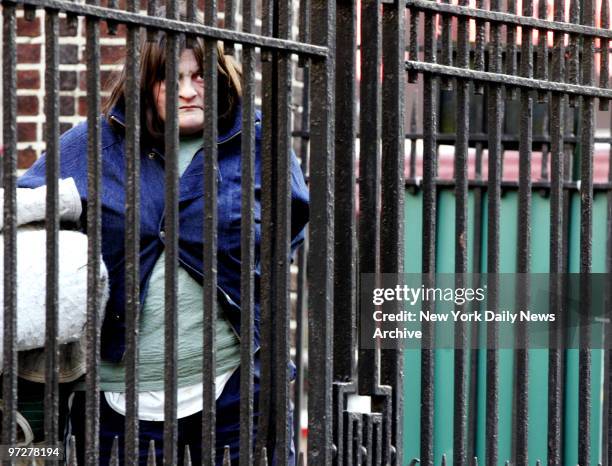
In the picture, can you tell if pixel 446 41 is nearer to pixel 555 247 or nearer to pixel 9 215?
pixel 555 247

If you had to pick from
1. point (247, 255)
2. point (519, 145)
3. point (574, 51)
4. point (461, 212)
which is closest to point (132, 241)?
point (247, 255)

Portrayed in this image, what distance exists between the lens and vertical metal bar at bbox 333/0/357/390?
2.87 m

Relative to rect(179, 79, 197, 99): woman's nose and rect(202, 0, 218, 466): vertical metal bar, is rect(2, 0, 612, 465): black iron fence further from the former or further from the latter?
rect(179, 79, 197, 99): woman's nose

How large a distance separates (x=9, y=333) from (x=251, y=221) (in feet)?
1.95

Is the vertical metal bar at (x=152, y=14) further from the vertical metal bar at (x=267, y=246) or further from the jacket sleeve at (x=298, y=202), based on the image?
the jacket sleeve at (x=298, y=202)

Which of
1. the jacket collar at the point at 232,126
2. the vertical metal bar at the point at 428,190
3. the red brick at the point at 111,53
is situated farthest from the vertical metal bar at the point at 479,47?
the red brick at the point at 111,53

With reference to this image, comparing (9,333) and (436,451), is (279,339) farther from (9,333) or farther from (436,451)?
(436,451)

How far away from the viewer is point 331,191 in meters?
2.82

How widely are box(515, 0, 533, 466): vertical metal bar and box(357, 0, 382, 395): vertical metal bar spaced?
401 millimetres

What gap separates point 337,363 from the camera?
113 inches

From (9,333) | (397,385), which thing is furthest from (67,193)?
(397,385)

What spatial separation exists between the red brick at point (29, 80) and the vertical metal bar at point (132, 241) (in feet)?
8.02

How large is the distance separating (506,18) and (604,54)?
0.33 meters

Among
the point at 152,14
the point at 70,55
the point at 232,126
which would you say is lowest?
the point at 232,126
